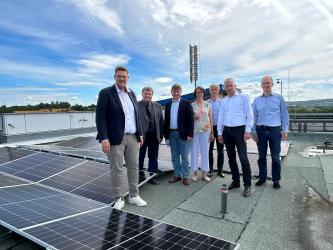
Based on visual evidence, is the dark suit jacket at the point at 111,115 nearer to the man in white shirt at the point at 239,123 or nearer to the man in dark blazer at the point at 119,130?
the man in dark blazer at the point at 119,130

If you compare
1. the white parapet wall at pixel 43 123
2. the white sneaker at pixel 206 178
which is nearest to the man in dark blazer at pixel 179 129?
the white sneaker at pixel 206 178

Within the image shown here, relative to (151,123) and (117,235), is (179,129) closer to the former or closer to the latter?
(151,123)

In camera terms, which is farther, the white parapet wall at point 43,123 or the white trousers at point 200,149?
the white parapet wall at point 43,123

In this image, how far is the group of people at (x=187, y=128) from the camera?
3875 mm

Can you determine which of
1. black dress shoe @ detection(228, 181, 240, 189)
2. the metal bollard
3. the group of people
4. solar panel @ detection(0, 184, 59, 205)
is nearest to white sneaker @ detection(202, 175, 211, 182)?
the group of people

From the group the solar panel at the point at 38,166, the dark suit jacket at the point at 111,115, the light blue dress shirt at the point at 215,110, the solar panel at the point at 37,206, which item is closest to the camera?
the solar panel at the point at 37,206

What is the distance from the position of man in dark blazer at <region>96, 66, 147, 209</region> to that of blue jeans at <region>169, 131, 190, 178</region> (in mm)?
1125

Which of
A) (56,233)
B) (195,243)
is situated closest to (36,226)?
(56,233)

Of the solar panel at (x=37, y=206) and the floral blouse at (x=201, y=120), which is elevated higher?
the floral blouse at (x=201, y=120)

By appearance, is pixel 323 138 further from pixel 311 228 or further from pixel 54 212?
pixel 54 212

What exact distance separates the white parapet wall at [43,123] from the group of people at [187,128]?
7.54 m

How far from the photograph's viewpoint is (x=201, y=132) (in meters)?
5.17

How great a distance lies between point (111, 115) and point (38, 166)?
2.41 meters

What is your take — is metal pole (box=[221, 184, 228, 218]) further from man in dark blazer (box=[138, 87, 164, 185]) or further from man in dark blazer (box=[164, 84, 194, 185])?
man in dark blazer (box=[138, 87, 164, 185])
